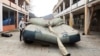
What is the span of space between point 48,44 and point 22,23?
270 centimetres

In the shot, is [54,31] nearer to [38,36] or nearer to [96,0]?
[38,36]

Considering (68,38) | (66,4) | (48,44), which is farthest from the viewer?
(66,4)

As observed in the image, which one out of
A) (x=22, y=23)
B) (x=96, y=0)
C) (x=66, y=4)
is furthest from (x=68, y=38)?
(x=66, y=4)

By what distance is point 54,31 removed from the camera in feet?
40.1

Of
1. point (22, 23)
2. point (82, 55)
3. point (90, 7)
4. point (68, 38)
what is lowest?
point (82, 55)

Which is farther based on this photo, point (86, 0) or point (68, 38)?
point (86, 0)

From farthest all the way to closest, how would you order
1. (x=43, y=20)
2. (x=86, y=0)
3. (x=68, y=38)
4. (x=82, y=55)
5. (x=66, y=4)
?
(x=66, y=4), (x=86, y=0), (x=43, y=20), (x=68, y=38), (x=82, y=55)

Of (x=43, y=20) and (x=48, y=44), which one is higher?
(x=43, y=20)

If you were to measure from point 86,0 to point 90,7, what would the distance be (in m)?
0.78

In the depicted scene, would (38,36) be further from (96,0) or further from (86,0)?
(86,0)

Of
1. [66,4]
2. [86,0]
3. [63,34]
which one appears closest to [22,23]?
[63,34]

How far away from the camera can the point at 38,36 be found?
38.5 ft

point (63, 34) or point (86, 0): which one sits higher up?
point (86, 0)

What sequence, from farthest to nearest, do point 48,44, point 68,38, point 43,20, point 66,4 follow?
point 66,4, point 43,20, point 48,44, point 68,38
